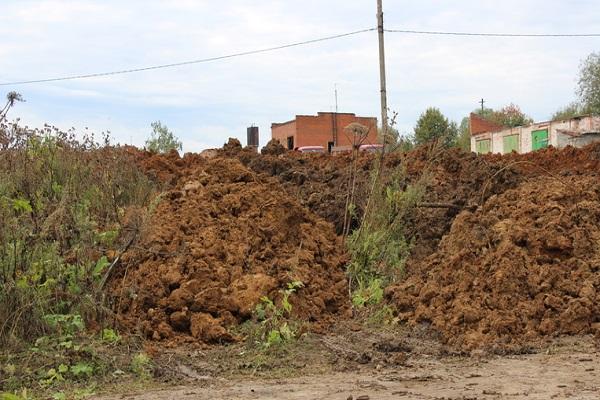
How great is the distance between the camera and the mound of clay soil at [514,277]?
7.72 metres

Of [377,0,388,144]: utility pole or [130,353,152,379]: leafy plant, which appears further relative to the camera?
[377,0,388,144]: utility pole

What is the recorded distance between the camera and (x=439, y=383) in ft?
20.0

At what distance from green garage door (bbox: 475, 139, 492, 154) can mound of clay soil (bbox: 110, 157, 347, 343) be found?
2966 cm

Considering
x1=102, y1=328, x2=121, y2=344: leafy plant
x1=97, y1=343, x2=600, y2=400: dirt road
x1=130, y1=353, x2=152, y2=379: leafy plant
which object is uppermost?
x1=102, y1=328, x2=121, y2=344: leafy plant

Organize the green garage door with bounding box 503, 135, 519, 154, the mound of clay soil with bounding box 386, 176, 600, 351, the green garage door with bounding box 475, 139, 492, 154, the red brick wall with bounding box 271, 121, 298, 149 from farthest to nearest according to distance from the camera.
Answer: the red brick wall with bounding box 271, 121, 298, 149 < the green garage door with bounding box 475, 139, 492, 154 < the green garage door with bounding box 503, 135, 519, 154 < the mound of clay soil with bounding box 386, 176, 600, 351

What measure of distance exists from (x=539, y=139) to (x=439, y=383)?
3104 centimetres

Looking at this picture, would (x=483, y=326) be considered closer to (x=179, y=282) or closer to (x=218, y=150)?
(x=179, y=282)

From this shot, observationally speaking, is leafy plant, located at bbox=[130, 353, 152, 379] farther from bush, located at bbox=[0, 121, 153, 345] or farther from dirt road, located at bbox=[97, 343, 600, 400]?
bush, located at bbox=[0, 121, 153, 345]

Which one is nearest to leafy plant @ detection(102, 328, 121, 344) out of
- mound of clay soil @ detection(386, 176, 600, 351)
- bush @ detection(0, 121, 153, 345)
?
bush @ detection(0, 121, 153, 345)

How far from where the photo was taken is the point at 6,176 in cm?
789

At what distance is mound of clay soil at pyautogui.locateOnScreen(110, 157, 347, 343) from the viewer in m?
7.77

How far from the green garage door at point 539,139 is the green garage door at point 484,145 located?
3278mm

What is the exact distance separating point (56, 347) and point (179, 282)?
5.42ft

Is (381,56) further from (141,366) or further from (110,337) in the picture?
(141,366)
